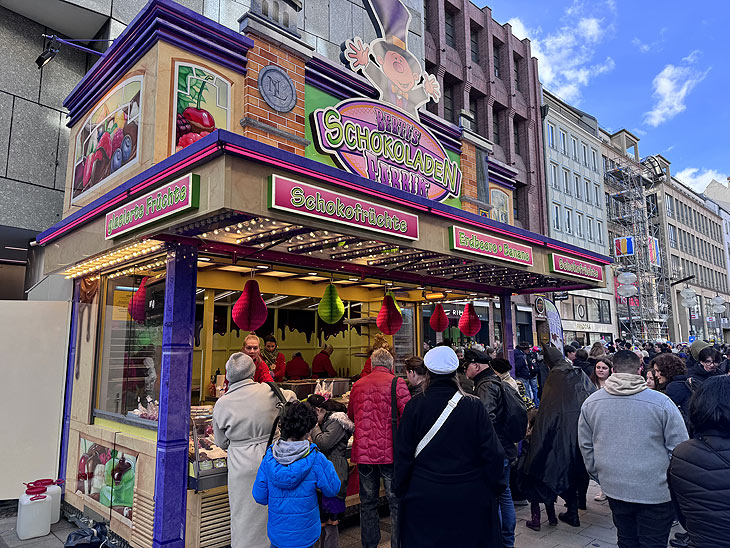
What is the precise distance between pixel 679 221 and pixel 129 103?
54174mm

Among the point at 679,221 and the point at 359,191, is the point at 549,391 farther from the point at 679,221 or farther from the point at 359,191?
the point at 679,221

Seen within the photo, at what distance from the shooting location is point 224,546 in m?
5.05

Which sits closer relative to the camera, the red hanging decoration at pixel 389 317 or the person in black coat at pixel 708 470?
the person in black coat at pixel 708 470

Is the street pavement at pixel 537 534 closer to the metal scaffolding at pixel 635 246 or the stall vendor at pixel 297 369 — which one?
the stall vendor at pixel 297 369

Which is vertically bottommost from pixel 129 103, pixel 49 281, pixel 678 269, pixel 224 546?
pixel 224 546

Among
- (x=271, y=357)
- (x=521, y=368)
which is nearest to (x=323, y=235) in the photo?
(x=271, y=357)

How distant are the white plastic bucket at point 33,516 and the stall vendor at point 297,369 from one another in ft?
18.6

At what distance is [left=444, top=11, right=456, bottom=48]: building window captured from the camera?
81.7 feet

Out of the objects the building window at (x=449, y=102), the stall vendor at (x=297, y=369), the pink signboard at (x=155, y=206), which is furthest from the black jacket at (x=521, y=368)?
the building window at (x=449, y=102)

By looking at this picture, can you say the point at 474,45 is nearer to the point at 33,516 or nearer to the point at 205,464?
the point at 205,464

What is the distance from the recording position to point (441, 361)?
350cm

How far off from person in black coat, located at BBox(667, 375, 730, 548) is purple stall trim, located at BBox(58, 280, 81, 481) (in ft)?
25.5

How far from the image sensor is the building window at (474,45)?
2617 cm

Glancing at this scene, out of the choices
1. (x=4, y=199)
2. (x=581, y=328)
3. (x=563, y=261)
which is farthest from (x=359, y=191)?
(x=581, y=328)
